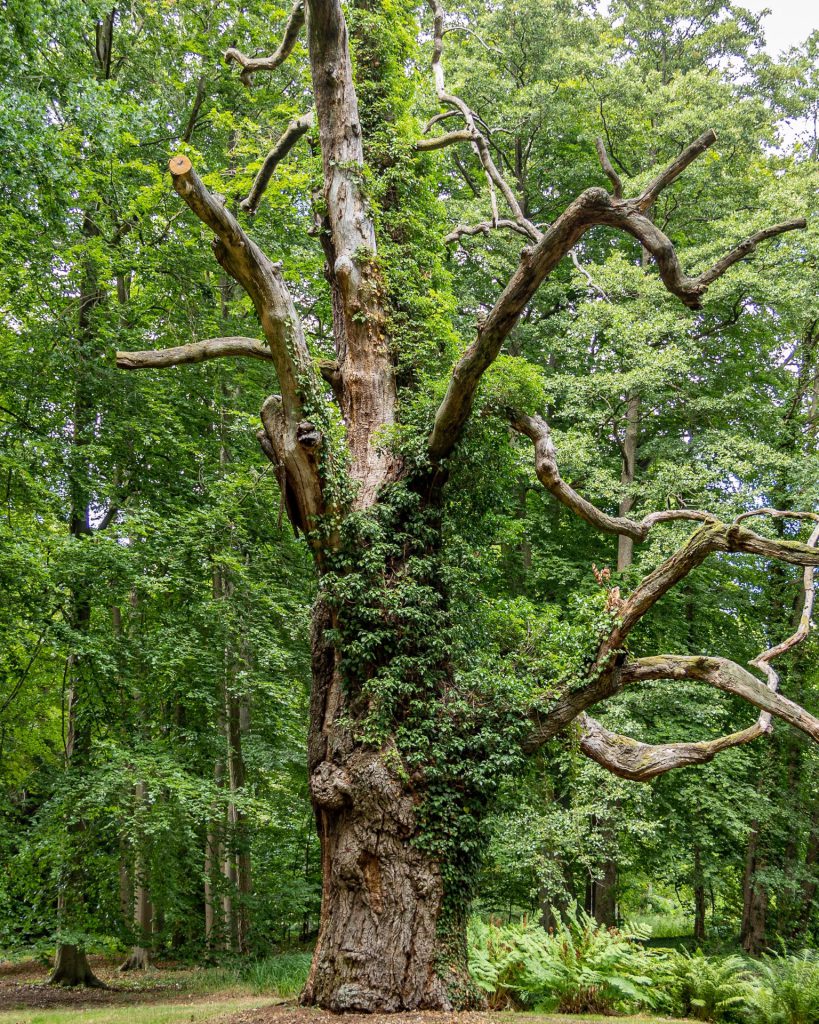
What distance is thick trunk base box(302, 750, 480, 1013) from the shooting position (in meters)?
6.08

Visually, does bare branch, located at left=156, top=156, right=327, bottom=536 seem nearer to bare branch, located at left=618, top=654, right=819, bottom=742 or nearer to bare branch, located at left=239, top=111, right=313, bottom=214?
bare branch, located at left=239, top=111, right=313, bottom=214

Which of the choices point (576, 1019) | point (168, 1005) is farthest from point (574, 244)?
point (168, 1005)

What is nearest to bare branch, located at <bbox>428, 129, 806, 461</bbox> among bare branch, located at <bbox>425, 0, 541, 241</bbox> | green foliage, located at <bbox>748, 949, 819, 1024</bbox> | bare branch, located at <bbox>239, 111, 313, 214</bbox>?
bare branch, located at <bbox>425, 0, 541, 241</bbox>

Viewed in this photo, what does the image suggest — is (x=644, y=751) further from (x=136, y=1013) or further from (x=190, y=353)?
(x=136, y=1013)

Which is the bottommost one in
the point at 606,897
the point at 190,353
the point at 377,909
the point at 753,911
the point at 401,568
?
the point at 753,911

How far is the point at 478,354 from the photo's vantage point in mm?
6527

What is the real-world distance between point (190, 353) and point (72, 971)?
1008 cm

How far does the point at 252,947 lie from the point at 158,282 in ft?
35.7

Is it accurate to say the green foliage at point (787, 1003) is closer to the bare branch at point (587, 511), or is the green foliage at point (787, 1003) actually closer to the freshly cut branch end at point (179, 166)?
the bare branch at point (587, 511)

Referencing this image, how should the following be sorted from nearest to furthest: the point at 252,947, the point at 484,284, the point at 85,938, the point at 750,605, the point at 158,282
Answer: the point at 85,938, the point at 158,282, the point at 252,947, the point at 750,605, the point at 484,284

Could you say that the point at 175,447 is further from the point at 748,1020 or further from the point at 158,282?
the point at 748,1020

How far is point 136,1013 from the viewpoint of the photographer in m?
8.78


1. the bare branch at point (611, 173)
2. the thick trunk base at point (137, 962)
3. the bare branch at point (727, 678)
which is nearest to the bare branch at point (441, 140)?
the bare branch at point (611, 173)

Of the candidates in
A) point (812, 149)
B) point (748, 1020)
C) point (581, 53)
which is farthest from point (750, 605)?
point (581, 53)
